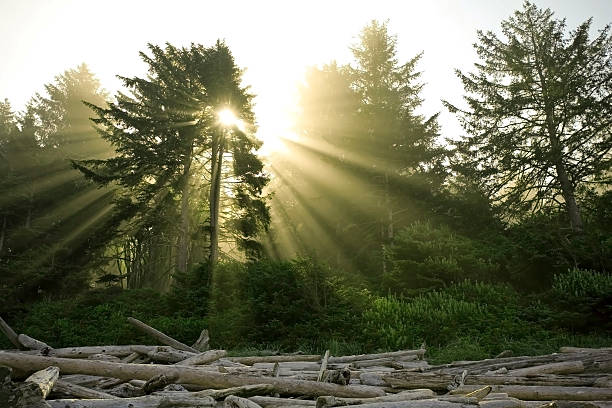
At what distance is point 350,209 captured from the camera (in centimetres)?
2202

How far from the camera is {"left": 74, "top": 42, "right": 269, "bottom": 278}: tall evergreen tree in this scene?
18625 mm

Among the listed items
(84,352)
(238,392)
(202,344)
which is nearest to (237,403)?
(238,392)

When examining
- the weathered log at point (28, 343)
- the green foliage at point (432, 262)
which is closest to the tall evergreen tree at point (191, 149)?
the green foliage at point (432, 262)

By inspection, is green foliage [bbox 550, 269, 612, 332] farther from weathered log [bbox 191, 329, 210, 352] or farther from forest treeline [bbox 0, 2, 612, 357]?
weathered log [bbox 191, 329, 210, 352]

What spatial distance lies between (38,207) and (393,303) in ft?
92.6

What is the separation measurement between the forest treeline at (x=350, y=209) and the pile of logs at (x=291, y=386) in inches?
150

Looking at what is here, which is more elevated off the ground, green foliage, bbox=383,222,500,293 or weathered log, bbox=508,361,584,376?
green foliage, bbox=383,222,500,293

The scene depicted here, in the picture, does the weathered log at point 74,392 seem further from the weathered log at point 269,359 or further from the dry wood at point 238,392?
the weathered log at point 269,359

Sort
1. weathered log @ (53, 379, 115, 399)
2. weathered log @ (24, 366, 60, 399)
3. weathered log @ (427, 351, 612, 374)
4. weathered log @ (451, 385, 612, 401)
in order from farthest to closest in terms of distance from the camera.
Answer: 1. weathered log @ (427, 351, 612, 374)
2. weathered log @ (451, 385, 612, 401)
3. weathered log @ (53, 379, 115, 399)
4. weathered log @ (24, 366, 60, 399)

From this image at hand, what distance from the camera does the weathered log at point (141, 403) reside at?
10.8ft

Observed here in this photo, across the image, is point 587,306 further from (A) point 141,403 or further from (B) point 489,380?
(A) point 141,403

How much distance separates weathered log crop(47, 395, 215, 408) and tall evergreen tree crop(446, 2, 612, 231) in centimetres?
1884

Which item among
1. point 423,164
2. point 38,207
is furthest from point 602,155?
point 38,207

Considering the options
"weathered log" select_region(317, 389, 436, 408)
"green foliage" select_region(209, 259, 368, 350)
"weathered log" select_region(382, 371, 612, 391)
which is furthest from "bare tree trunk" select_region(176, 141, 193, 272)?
"weathered log" select_region(317, 389, 436, 408)
